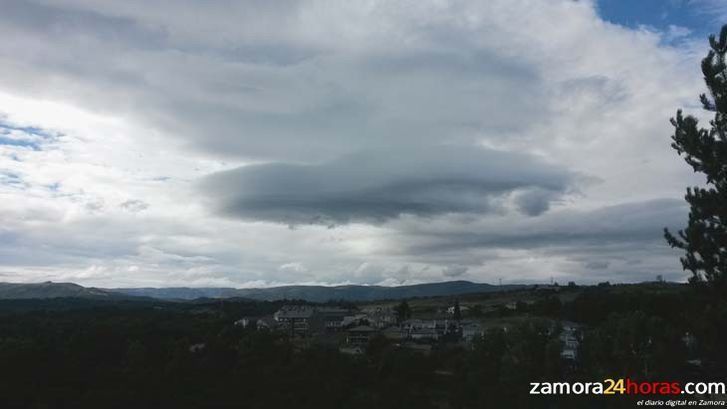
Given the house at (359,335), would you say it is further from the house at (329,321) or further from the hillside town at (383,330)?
the house at (329,321)

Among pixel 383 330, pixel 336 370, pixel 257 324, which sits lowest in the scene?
pixel 336 370

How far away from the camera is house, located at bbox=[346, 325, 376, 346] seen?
10840 cm

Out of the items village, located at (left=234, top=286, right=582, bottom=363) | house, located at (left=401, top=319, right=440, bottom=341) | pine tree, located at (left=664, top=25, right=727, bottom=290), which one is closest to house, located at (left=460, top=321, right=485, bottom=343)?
village, located at (left=234, top=286, right=582, bottom=363)

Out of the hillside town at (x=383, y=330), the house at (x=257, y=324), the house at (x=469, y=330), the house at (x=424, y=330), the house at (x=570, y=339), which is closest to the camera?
the house at (x=570, y=339)

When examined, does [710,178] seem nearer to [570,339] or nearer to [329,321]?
[570,339]

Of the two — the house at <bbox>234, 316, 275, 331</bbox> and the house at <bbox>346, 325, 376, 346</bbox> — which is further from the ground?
the house at <bbox>234, 316, 275, 331</bbox>

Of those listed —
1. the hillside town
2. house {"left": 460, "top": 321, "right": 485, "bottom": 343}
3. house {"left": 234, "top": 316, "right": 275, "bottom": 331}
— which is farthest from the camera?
house {"left": 234, "top": 316, "right": 275, "bottom": 331}

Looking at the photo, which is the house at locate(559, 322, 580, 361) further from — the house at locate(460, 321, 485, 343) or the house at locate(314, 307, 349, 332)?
the house at locate(314, 307, 349, 332)

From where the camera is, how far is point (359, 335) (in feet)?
374

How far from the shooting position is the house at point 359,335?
108400 millimetres

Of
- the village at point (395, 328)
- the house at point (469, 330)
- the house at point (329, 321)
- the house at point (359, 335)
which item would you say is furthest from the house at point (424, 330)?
the house at point (329, 321)

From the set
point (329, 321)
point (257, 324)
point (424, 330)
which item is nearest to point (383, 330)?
point (424, 330)

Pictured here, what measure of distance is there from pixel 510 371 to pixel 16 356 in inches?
2182

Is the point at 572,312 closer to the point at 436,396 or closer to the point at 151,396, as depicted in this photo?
the point at 436,396
